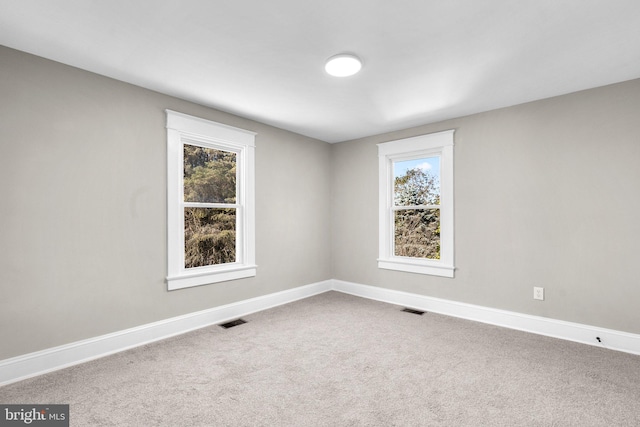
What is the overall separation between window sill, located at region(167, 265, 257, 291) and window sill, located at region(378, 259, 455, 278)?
186cm

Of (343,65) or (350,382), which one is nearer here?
Answer: (350,382)

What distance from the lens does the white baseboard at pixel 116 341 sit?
2252 mm

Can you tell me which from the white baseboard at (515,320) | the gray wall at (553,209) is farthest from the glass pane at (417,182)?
the white baseboard at (515,320)

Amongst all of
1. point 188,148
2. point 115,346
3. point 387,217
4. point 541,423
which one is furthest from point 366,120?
point 115,346

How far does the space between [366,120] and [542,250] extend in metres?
2.44

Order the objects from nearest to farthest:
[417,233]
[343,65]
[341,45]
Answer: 1. [341,45]
2. [343,65]
3. [417,233]

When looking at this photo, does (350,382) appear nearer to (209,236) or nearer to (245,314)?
(245,314)

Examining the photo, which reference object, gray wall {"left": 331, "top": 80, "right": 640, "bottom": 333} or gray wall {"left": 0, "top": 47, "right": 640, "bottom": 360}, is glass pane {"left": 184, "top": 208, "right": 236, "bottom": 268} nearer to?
gray wall {"left": 0, "top": 47, "right": 640, "bottom": 360}

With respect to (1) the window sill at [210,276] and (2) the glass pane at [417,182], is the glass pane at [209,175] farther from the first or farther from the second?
(2) the glass pane at [417,182]

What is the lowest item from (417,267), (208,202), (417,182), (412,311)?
(412,311)

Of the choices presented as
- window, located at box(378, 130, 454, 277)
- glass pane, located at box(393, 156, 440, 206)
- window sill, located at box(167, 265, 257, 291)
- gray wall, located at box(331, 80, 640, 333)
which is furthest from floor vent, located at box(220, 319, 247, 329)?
glass pane, located at box(393, 156, 440, 206)

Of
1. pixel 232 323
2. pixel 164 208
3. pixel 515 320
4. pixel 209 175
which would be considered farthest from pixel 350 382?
pixel 209 175

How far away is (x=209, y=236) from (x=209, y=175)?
714mm

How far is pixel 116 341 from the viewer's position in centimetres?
271
